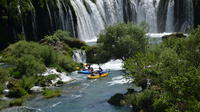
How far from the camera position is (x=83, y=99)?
31.4 meters

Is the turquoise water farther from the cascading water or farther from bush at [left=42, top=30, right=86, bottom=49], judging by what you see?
the cascading water

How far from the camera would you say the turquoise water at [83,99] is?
1117 inches

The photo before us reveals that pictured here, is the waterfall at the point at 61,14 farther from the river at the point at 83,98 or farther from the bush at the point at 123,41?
the river at the point at 83,98

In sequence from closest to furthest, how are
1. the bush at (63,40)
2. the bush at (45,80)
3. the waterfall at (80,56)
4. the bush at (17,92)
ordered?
the bush at (17,92) → the bush at (45,80) → the waterfall at (80,56) → the bush at (63,40)

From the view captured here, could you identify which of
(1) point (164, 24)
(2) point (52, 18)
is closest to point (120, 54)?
(2) point (52, 18)

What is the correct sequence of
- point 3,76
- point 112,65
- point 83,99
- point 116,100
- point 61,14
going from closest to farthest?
point 116,100, point 83,99, point 3,76, point 112,65, point 61,14

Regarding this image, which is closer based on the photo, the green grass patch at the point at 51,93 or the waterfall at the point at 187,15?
the green grass patch at the point at 51,93

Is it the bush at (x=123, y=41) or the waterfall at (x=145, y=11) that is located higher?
the waterfall at (x=145, y=11)

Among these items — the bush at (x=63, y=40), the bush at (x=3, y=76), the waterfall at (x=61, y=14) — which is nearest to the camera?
the bush at (x=3, y=76)

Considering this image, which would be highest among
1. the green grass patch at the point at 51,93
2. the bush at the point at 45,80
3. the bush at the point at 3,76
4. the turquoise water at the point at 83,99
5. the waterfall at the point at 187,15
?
the waterfall at the point at 187,15

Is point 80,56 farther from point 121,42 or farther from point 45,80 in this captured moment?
point 45,80

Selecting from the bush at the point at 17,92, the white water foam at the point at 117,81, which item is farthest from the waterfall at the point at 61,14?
the bush at the point at 17,92

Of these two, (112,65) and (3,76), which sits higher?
(3,76)

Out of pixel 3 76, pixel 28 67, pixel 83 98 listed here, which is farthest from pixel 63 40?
pixel 83 98
